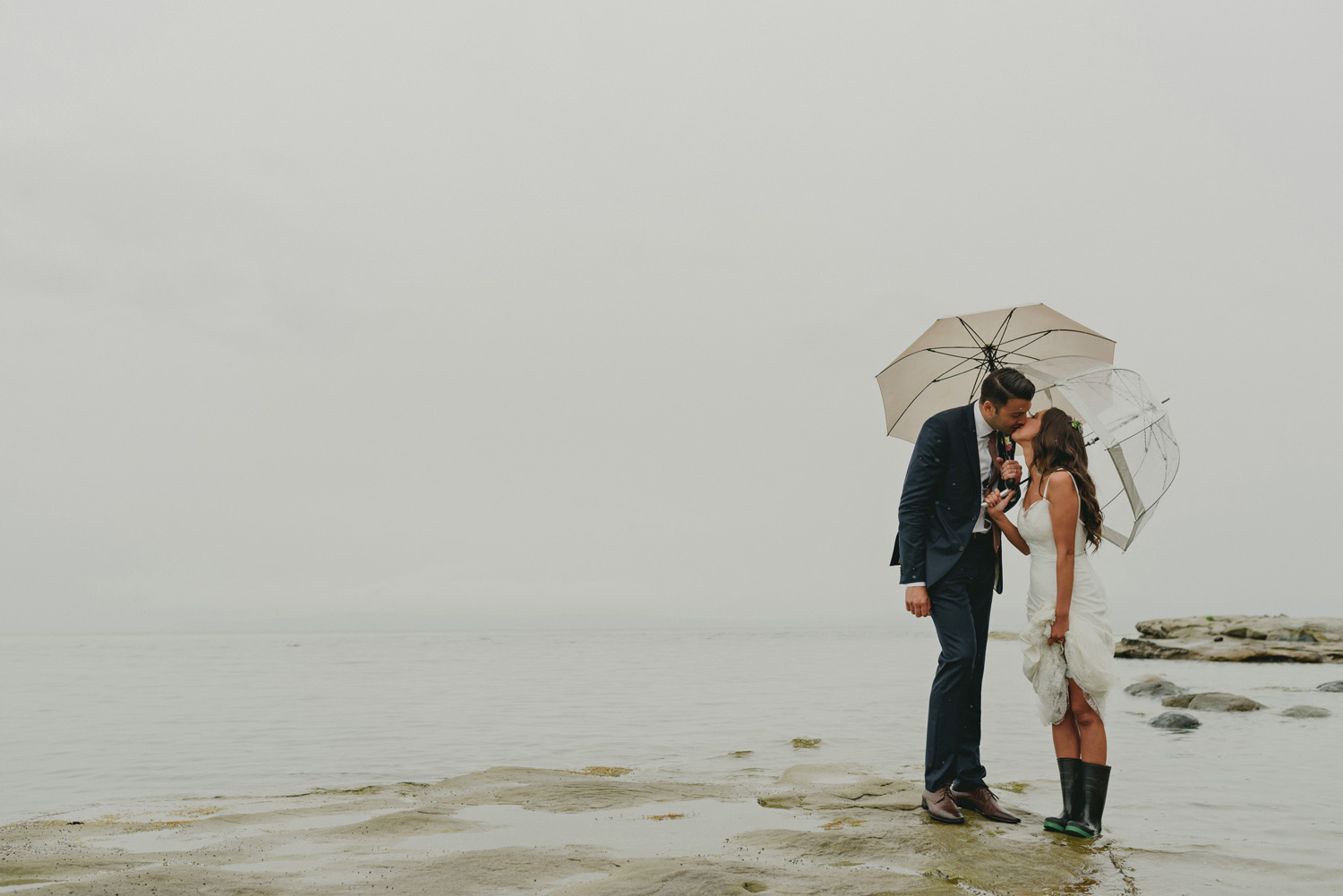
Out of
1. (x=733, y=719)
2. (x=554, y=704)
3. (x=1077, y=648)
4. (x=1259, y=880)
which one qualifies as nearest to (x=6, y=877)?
(x=1077, y=648)

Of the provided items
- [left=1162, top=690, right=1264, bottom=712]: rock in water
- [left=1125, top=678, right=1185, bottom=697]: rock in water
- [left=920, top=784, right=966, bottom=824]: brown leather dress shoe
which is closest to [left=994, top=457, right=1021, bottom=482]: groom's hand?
[left=920, top=784, right=966, bottom=824]: brown leather dress shoe

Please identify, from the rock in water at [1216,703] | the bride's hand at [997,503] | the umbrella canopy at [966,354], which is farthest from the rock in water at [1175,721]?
the bride's hand at [997,503]

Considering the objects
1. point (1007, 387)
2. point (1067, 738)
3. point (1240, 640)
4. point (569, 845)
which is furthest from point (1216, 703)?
point (1240, 640)

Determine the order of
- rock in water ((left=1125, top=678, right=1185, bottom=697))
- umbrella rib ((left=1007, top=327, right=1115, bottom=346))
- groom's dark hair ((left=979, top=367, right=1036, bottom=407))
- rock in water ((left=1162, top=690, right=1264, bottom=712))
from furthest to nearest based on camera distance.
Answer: rock in water ((left=1125, top=678, right=1185, bottom=697)), rock in water ((left=1162, top=690, right=1264, bottom=712)), umbrella rib ((left=1007, top=327, right=1115, bottom=346)), groom's dark hair ((left=979, top=367, right=1036, bottom=407))

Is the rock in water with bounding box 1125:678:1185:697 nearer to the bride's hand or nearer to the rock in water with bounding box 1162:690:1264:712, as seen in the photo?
the rock in water with bounding box 1162:690:1264:712

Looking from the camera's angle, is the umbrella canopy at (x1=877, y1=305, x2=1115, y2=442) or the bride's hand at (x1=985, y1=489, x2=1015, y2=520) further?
the umbrella canopy at (x1=877, y1=305, x2=1115, y2=442)

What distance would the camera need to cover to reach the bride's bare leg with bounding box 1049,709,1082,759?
4.64 m

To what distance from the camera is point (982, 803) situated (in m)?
4.80

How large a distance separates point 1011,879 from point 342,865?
2916 mm

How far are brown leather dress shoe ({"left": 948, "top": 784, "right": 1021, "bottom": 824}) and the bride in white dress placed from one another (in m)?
0.23

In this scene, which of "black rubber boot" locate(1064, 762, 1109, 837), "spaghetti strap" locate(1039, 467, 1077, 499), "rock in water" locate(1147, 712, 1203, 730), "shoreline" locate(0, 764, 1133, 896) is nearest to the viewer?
"shoreline" locate(0, 764, 1133, 896)

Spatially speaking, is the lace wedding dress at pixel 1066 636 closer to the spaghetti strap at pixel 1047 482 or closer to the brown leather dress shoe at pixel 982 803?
the spaghetti strap at pixel 1047 482

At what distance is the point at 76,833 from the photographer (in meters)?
4.81

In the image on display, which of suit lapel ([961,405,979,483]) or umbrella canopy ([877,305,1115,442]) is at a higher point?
umbrella canopy ([877,305,1115,442])
